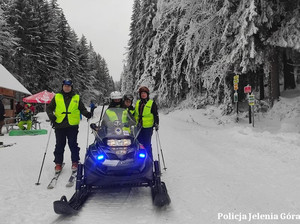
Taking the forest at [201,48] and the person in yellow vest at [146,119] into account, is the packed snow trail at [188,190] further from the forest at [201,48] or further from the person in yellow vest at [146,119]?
the forest at [201,48]

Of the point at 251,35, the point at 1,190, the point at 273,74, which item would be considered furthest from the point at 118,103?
the point at 273,74

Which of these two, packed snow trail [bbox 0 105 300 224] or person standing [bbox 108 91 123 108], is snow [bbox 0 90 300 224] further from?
person standing [bbox 108 91 123 108]

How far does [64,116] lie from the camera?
6.13 m

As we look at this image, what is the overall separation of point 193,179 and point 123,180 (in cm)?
208

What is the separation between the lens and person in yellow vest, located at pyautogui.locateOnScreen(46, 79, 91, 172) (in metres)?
6.12

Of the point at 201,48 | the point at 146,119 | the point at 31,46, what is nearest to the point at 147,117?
the point at 146,119

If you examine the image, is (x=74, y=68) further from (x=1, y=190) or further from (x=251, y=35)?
(x=1, y=190)

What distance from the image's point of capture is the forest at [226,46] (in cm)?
1209

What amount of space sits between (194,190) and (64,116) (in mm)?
3340

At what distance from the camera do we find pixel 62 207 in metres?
3.88

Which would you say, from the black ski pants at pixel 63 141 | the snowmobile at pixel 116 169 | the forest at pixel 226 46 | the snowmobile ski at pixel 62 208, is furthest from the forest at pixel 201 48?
the snowmobile ski at pixel 62 208

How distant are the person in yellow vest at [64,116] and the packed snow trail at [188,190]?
0.61m

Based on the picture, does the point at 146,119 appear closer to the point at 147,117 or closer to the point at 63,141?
the point at 147,117

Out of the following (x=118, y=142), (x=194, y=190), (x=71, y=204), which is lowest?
(x=194, y=190)
